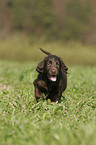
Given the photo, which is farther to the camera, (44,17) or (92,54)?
(44,17)

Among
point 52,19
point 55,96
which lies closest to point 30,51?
point 55,96

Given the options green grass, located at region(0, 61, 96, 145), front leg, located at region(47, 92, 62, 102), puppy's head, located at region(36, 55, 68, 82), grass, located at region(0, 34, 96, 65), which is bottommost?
green grass, located at region(0, 61, 96, 145)

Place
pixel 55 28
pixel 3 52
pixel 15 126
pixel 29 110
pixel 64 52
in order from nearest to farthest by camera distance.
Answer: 1. pixel 15 126
2. pixel 29 110
3. pixel 64 52
4. pixel 3 52
5. pixel 55 28

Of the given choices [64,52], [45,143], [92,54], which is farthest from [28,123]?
[92,54]

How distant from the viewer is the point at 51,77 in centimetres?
287

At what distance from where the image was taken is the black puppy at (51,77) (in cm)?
285

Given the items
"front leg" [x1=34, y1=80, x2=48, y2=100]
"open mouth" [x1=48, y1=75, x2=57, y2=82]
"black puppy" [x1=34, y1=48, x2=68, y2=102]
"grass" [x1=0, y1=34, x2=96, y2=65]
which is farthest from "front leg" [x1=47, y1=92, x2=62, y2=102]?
"grass" [x1=0, y1=34, x2=96, y2=65]

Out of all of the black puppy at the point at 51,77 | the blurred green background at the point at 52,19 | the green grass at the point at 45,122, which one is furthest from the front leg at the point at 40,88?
the blurred green background at the point at 52,19

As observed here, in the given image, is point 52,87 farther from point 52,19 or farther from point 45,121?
point 52,19

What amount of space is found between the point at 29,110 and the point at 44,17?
31.7m

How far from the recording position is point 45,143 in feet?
6.17

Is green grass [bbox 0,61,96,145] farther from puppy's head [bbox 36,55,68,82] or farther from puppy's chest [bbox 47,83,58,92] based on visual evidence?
puppy's head [bbox 36,55,68,82]

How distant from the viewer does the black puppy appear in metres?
2.85

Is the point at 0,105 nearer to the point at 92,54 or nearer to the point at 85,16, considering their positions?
the point at 92,54
